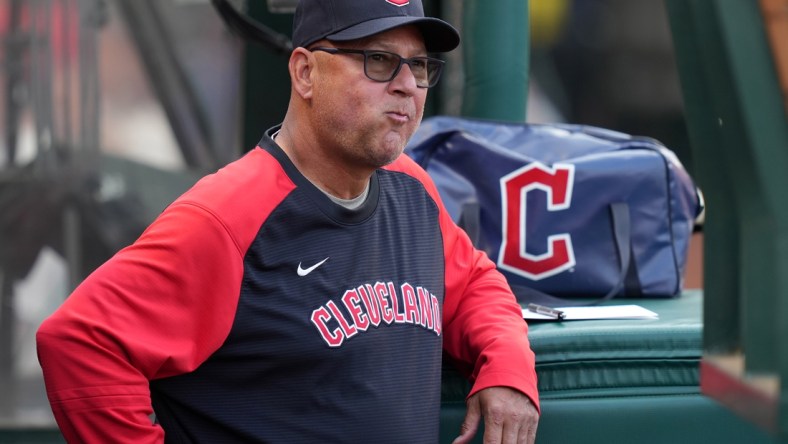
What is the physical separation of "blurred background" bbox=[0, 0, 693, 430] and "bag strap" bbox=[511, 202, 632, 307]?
663 mm

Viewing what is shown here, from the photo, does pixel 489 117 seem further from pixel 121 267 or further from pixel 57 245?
pixel 121 267

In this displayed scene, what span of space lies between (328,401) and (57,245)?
168cm

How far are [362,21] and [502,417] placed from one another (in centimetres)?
65

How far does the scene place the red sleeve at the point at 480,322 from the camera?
1717 millimetres

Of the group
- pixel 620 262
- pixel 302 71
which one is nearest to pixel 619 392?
pixel 620 262

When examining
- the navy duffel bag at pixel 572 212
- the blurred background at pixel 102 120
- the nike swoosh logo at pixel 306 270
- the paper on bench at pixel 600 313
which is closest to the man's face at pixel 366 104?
the nike swoosh logo at pixel 306 270

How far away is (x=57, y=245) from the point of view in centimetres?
306

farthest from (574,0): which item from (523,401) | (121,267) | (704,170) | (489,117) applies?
(704,170)

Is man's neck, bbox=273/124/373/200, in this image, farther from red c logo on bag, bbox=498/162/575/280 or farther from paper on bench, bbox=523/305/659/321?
red c logo on bag, bbox=498/162/575/280

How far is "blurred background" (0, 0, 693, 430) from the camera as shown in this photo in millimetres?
3020

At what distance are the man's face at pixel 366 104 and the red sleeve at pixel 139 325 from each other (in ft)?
0.81

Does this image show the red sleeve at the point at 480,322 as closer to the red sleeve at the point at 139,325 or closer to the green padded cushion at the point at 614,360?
the green padded cushion at the point at 614,360

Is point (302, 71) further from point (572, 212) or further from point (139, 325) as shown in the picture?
point (572, 212)

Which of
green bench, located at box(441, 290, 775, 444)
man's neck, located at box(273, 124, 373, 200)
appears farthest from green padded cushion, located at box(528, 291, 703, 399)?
man's neck, located at box(273, 124, 373, 200)
